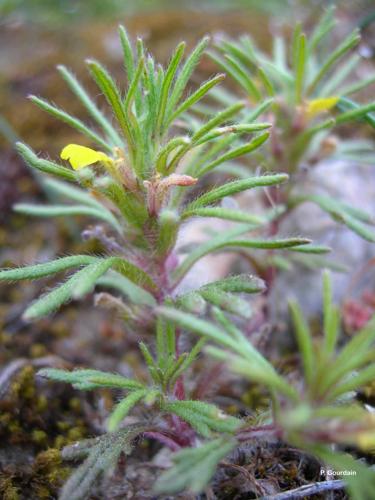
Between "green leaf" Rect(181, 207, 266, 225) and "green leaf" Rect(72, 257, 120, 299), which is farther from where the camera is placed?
"green leaf" Rect(181, 207, 266, 225)

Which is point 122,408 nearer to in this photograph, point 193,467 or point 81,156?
point 193,467

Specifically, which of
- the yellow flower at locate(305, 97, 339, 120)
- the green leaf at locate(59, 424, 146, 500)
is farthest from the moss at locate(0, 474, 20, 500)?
the yellow flower at locate(305, 97, 339, 120)

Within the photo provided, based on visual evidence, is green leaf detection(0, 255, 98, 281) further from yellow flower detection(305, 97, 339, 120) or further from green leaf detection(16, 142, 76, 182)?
yellow flower detection(305, 97, 339, 120)

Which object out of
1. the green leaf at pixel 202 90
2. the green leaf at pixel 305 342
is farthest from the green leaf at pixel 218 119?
the green leaf at pixel 305 342

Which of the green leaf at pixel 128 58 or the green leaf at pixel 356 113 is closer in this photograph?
the green leaf at pixel 128 58

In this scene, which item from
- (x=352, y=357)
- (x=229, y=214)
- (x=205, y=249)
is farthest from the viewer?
(x=205, y=249)

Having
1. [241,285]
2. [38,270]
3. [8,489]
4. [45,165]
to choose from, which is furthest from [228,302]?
[8,489]

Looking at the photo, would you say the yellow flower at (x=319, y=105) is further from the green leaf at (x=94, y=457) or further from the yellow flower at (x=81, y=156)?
the green leaf at (x=94, y=457)
